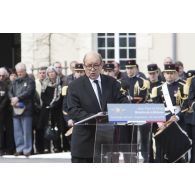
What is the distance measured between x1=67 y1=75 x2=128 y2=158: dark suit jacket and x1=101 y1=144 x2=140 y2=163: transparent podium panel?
31cm

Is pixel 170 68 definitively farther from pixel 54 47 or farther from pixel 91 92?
pixel 54 47

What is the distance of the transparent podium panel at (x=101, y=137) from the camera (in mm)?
8656

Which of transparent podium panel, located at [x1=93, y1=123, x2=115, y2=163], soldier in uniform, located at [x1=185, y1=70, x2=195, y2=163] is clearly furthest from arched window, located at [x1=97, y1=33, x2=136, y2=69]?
transparent podium panel, located at [x1=93, y1=123, x2=115, y2=163]

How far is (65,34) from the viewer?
21.3 m

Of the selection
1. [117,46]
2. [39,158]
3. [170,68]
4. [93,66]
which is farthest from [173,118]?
[117,46]

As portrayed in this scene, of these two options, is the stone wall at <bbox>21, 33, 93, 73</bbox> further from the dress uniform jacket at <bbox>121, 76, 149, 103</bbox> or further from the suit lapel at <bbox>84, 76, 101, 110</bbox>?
the suit lapel at <bbox>84, 76, 101, 110</bbox>

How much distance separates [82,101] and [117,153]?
29.7 inches

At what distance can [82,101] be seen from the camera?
9086mm

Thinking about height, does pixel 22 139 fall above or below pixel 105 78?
below

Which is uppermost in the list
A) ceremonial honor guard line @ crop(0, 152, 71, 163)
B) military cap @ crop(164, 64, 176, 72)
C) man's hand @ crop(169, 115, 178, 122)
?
military cap @ crop(164, 64, 176, 72)

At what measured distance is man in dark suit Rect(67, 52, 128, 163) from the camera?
29.5ft
